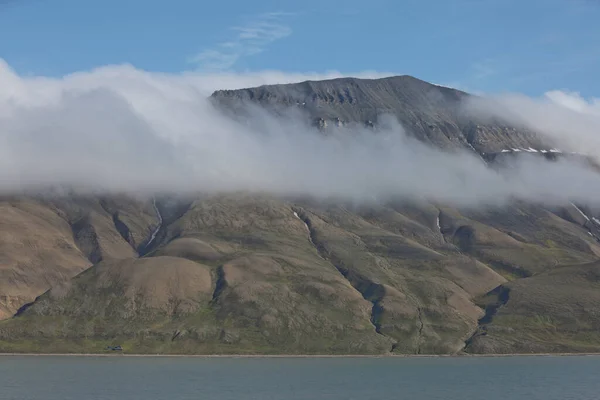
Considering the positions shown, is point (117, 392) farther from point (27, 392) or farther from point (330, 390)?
point (330, 390)

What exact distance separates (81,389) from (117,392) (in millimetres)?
10991

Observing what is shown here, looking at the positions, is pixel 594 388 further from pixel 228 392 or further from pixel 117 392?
pixel 117 392

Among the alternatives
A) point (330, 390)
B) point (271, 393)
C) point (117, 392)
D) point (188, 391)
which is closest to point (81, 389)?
point (117, 392)

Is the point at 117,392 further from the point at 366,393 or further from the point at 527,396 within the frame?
the point at 527,396

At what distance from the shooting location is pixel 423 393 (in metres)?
190

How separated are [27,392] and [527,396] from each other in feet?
385

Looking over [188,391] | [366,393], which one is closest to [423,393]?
[366,393]

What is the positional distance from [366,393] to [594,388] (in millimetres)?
59453

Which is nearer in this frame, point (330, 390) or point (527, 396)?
point (527, 396)

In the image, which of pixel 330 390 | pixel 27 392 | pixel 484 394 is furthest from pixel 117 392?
pixel 484 394

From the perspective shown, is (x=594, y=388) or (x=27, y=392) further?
(x=594, y=388)

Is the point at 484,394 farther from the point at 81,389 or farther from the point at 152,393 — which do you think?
the point at 81,389

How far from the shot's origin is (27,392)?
180m

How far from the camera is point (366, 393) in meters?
189
